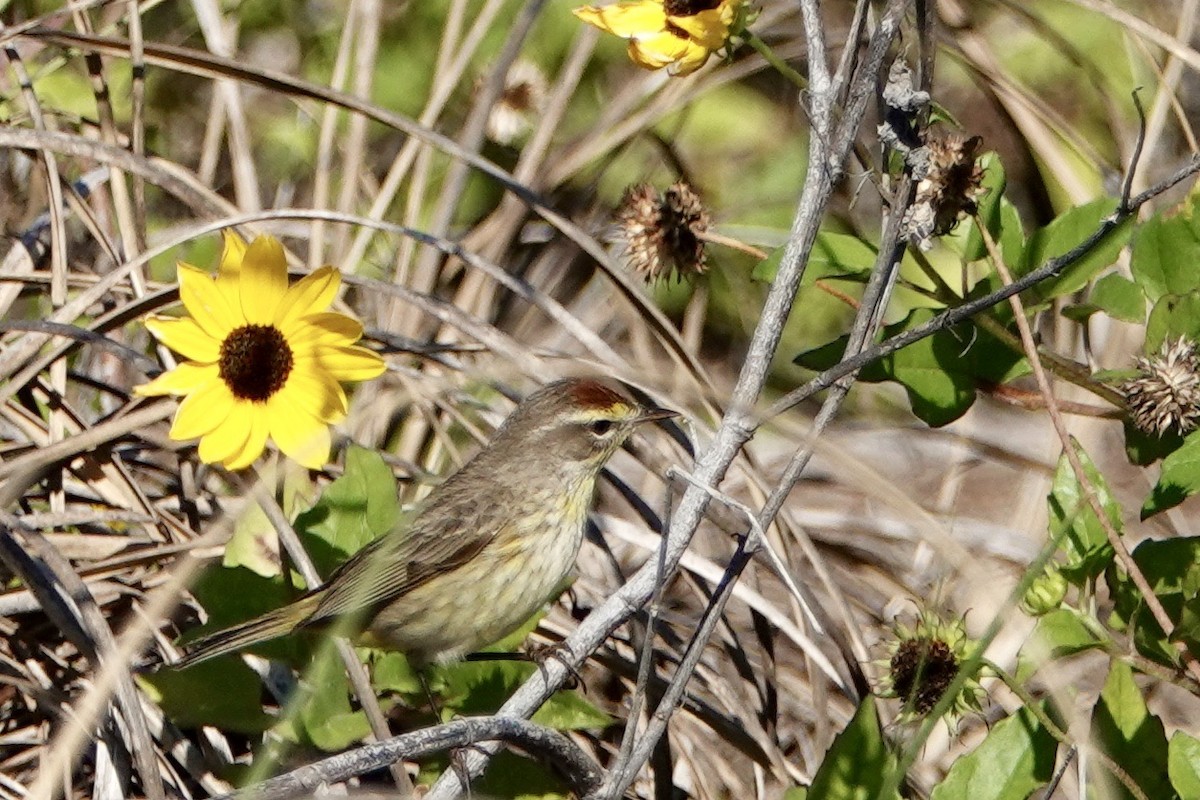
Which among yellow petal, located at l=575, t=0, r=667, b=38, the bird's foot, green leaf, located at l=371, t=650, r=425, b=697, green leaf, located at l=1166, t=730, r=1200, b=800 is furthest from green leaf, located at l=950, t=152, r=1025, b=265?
green leaf, located at l=371, t=650, r=425, b=697

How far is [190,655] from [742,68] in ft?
8.47

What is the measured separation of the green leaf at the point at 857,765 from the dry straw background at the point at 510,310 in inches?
11.3

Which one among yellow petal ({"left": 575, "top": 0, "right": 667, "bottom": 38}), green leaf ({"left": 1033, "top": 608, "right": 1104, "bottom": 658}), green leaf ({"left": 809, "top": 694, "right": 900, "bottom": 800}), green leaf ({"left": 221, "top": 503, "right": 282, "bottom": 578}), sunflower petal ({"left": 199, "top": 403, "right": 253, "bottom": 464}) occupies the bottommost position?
green leaf ({"left": 221, "top": 503, "right": 282, "bottom": 578})

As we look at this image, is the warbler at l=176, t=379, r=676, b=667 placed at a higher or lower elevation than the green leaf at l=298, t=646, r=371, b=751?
higher

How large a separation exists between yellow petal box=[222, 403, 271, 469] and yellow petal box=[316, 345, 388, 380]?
0.47 feet

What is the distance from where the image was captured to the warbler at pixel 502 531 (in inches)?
125

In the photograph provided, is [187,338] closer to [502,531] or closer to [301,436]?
[301,436]

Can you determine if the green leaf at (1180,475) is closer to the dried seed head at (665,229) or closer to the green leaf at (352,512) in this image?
the dried seed head at (665,229)

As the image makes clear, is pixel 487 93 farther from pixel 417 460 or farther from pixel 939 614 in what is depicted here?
pixel 939 614

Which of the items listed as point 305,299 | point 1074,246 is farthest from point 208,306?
point 1074,246

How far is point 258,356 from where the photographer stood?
2.71 m

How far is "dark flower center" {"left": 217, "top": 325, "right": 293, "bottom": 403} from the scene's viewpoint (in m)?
2.68

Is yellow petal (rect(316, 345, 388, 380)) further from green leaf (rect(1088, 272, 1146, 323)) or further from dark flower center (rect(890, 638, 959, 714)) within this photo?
green leaf (rect(1088, 272, 1146, 323))

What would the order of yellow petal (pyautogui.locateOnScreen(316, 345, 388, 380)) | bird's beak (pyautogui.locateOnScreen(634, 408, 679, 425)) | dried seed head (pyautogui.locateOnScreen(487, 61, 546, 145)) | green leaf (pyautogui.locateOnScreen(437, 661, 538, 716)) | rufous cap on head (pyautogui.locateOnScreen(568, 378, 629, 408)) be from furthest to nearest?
1. dried seed head (pyautogui.locateOnScreen(487, 61, 546, 145))
2. rufous cap on head (pyautogui.locateOnScreen(568, 378, 629, 408))
3. bird's beak (pyautogui.locateOnScreen(634, 408, 679, 425))
4. green leaf (pyautogui.locateOnScreen(437, 661, 538, 716))
5. yellow petal (pyautogui.locateOnScreen(316, 345, 388, 380))
